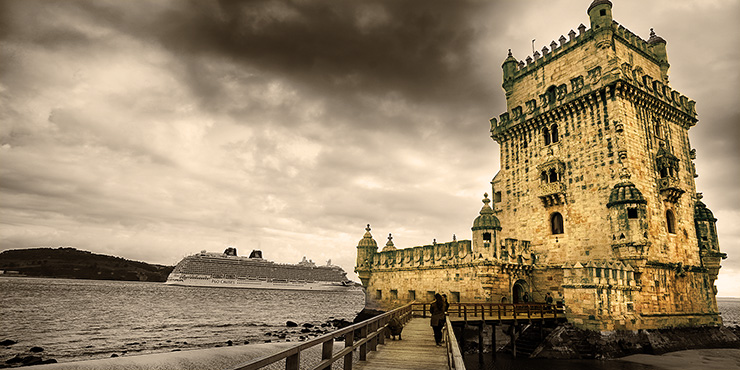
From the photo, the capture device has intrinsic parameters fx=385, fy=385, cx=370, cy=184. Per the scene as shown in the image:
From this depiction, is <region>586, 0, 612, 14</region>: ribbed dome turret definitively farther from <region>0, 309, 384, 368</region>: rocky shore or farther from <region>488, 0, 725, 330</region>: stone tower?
<region>0, 309, 384, 368</region>: rocky shore

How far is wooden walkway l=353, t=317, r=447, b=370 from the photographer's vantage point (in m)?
8.82

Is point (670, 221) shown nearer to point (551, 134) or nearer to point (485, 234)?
point (551, 134)

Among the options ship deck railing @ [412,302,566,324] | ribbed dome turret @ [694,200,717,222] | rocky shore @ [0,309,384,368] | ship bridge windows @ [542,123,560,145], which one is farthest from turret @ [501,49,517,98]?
rocky shore @ [0,309,384,368]

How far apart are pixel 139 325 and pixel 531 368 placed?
31.7 metres

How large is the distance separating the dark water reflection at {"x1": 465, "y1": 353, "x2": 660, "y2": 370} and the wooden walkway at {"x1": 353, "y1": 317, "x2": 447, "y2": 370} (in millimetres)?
8541

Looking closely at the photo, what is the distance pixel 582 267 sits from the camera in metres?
20.5

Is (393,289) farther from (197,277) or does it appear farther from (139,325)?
(197,277)

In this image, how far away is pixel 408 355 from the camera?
10273mm

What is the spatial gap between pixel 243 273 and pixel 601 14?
96953 millimetres

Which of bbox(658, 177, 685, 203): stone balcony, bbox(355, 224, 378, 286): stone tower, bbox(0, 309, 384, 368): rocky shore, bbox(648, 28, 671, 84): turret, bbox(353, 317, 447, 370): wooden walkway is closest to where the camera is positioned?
bbox(353, 317, 447, 370): wooden walkway

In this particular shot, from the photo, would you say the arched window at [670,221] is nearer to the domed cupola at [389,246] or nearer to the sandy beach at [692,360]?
the sandy beach at [692,360]

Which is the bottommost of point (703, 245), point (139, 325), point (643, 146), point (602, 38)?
point (139, 325)

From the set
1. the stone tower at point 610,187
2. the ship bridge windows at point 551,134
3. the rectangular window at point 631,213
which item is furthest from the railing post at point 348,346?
the ship bridge windows at point 551,134

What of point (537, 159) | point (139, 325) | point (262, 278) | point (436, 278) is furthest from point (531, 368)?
point (262, 278)
